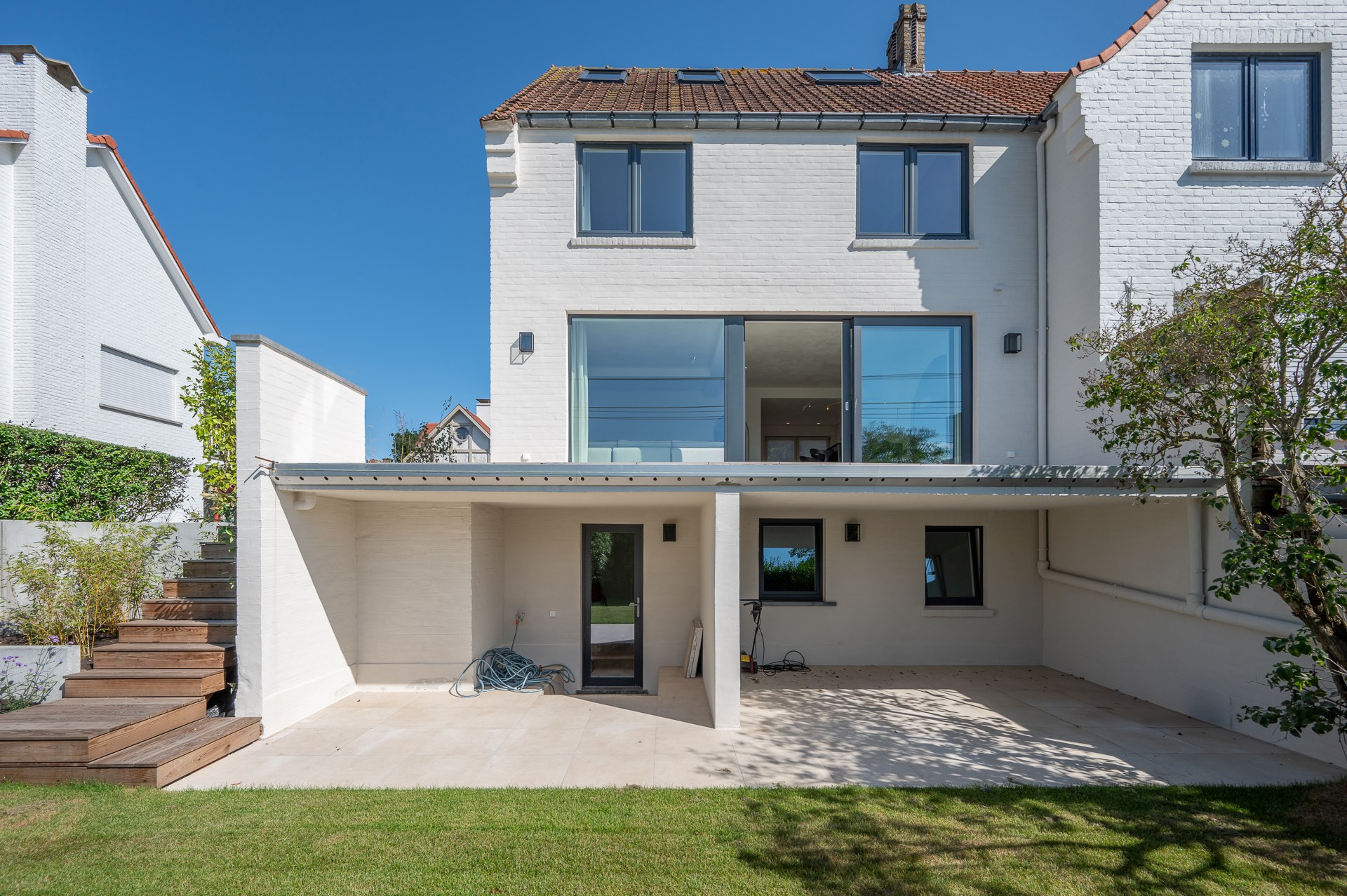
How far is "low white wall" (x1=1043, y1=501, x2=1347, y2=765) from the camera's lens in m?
6.02

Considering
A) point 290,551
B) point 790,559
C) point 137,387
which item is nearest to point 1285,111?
point 790,559

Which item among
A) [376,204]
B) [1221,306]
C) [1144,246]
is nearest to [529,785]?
[1221,306]

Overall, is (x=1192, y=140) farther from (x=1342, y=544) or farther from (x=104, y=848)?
(x=104, y=848)

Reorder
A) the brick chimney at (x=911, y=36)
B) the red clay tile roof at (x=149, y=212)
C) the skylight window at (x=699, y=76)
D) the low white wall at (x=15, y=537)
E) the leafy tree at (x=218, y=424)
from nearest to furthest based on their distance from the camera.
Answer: the low white wall at (x=15, y=537)
the leafy tree at (x=218, y=424)
the skylight window at (x=699, y=76)
the brick chimney at (x=911, y=36)
the red clay tile roof at (x=149, y=212)

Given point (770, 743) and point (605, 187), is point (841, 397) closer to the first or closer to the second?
point (605, 187)

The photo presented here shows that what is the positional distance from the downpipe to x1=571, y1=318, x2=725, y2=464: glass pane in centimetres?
523

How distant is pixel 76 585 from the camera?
6.56 m

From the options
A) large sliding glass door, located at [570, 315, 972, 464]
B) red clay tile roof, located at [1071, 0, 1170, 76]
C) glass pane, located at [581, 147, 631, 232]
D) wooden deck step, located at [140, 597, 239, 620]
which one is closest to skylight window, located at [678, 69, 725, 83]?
glass pane, located at [581, 147, 631, 232]

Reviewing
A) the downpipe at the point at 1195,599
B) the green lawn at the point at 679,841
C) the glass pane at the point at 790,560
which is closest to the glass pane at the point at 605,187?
the glass pane at the point at 790,560

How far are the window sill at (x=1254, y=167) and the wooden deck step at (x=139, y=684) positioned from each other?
12.6 m

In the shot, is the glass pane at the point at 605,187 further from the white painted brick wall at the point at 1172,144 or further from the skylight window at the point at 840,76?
the white painted brick wall at the point at 1172,144

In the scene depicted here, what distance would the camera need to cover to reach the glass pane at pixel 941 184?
329 inches

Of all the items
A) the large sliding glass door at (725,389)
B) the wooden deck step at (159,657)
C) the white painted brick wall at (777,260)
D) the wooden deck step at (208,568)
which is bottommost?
the wooden deck step at (159,657)

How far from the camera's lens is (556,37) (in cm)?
1081
